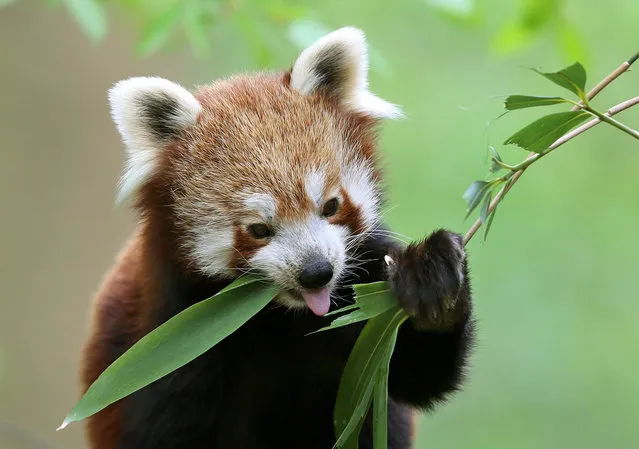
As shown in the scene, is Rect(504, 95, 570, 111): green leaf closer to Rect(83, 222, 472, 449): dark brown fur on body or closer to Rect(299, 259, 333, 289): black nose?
Rect(299, 259, 333, 289): black nose

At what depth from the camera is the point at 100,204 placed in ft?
18.7

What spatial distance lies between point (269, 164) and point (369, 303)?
0.60 m

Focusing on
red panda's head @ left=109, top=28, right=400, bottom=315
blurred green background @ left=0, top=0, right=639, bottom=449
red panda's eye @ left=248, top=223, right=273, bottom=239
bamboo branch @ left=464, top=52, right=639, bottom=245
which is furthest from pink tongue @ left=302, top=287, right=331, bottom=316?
blurred green background @ left=0, top=0, right=639, bottom=449

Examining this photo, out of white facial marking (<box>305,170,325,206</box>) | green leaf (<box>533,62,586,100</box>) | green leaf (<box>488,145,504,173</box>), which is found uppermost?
green leaf (<box>533,62,586,100</box>)

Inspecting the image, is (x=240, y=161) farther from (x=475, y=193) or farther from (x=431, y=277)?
(x=475, y=193)

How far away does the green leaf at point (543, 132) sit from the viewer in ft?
5.62

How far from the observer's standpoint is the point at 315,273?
2.11 metres

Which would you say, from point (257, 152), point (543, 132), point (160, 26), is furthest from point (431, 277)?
point (160, 26)

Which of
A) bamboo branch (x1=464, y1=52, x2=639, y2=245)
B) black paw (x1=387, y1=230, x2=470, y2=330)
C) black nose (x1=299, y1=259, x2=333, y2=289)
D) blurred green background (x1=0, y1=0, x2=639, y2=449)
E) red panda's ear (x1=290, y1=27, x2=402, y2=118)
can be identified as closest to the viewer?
bamboo branch (x1=464, y1=52, x2=639, y2=245)

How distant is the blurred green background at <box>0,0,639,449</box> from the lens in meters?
5.45

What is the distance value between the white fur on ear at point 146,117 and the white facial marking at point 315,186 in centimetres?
43

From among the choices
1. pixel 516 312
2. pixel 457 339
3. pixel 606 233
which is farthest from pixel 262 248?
pixel 606 233

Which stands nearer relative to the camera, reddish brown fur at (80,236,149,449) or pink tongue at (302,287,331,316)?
pink tongue at (302,287,331,316)

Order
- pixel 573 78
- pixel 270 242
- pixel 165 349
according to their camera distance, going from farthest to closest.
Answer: pixel 270 242 < pixel 165 349 < pixel 573 78
